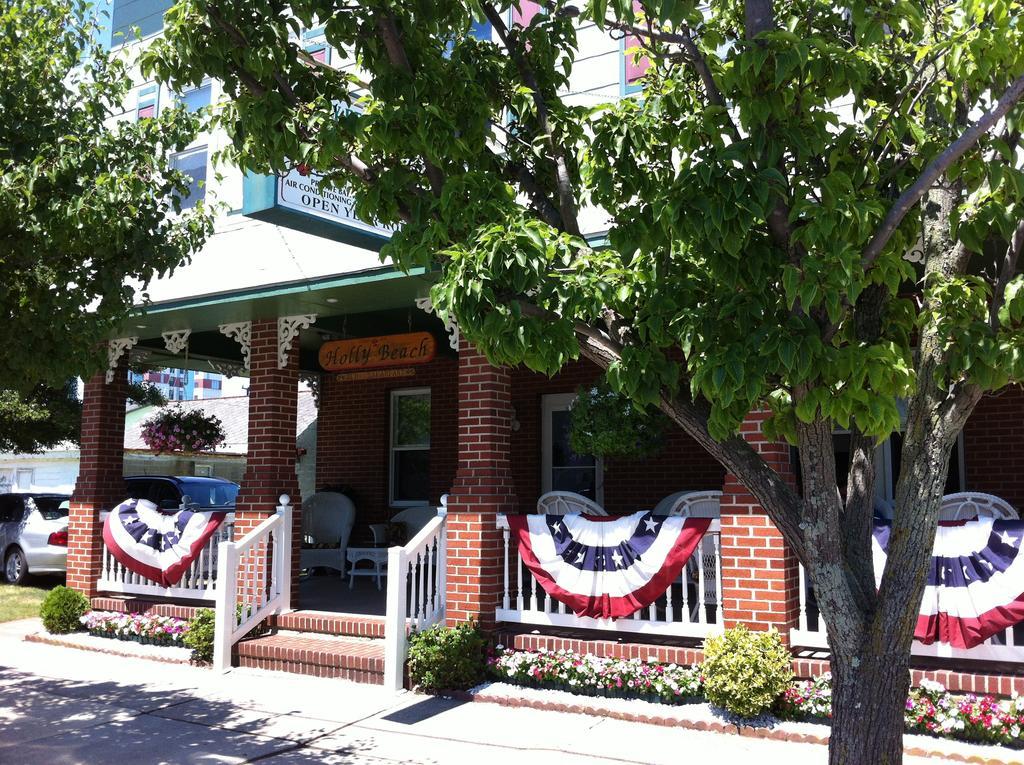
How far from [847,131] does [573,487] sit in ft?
26.2

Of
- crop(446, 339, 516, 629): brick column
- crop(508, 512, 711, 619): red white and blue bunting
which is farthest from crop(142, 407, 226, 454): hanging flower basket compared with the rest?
crop(508, 512, 711, 619): red white and blue bunting

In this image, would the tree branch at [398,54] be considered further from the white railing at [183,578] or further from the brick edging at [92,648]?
the brick edging at [92,648]

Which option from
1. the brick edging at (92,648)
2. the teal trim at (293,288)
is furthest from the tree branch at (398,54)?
the brick edging at (92,648)

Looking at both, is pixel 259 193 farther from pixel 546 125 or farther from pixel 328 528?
pixel 328 528

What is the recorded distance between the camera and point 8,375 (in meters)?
6.12

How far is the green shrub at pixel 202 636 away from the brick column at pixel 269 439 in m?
0.55

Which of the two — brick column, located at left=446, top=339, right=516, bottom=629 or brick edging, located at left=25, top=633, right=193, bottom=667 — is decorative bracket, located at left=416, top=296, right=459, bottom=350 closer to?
brick column, located at left=446, top=339, right=516, bottom=629

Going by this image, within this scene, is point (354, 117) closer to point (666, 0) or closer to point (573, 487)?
point (666, 0)

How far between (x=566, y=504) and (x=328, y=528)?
4.91m

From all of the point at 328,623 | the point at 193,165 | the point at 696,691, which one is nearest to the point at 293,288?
the point at 328,623

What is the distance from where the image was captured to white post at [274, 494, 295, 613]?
9094mm

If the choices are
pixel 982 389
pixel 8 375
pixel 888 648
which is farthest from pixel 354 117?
pixel 8 375

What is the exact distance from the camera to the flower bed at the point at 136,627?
9516mm

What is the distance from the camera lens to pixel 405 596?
25.1ft
